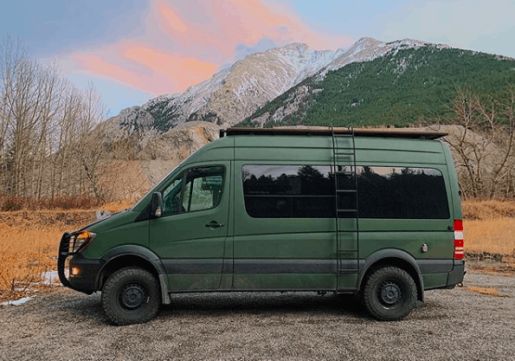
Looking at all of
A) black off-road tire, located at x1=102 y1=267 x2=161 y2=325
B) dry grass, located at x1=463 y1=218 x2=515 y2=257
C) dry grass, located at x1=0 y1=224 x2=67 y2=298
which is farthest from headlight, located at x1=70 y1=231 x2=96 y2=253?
dry grass, located at x1=463 y1=218 x2=515 y2=257

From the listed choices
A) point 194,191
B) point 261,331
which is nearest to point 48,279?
point 194,191

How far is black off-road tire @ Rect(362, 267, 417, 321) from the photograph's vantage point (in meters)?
6.79

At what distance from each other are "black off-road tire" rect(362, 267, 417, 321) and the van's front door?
224cm

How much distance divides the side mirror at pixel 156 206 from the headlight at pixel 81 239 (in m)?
0.90

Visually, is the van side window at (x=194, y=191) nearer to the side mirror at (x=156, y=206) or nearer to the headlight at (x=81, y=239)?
the side mirror at (x=156, y=206)

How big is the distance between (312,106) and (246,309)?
A: 89.2 metres

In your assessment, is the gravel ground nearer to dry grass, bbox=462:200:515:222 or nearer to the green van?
the green van

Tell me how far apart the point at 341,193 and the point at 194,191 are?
7.12ft

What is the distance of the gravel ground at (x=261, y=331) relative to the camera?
17.5 feet

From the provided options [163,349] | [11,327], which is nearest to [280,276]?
[163,349]

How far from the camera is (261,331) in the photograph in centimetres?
616

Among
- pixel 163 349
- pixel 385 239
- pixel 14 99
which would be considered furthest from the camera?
pixel 14 99

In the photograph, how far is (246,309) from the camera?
7.50 m

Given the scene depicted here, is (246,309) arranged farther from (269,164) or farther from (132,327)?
(269,164)
